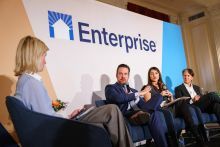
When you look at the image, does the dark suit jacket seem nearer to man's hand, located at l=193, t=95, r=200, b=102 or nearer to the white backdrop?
the white backdrop

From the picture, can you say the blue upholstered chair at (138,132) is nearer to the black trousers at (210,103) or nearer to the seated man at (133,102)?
the seated man at (133,102)

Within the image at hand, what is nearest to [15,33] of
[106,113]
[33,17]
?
[33,17]

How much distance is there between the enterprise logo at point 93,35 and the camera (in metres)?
3.08

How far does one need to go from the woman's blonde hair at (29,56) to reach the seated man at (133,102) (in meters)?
1.12

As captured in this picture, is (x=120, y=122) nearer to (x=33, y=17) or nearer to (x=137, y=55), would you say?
(x=33, y=17)

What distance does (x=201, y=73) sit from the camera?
6.84m

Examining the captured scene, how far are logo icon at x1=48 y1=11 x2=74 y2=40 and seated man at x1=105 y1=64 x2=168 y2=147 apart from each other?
2.43 ft

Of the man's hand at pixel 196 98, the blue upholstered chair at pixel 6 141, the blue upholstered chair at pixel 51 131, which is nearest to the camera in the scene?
the blue upholstered chair at pixel 51 131

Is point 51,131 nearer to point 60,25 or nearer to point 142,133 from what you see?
point 142,133

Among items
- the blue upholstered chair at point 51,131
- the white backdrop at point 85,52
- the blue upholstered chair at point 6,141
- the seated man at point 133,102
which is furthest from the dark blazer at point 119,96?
the blue upholstered chair at point 51,131

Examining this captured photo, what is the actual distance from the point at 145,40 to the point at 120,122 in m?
2.78

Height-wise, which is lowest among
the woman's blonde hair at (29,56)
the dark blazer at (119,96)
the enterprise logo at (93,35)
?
the dark blazer at (119,96)

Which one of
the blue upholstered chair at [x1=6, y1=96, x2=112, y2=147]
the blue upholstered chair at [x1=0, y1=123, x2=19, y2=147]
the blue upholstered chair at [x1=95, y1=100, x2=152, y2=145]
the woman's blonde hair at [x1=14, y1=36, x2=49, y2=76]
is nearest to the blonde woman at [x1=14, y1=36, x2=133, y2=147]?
the woman's blonde hair at [x1=14, y1=36, x2=49, y2=76]

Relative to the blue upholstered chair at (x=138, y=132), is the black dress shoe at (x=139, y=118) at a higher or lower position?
higher
